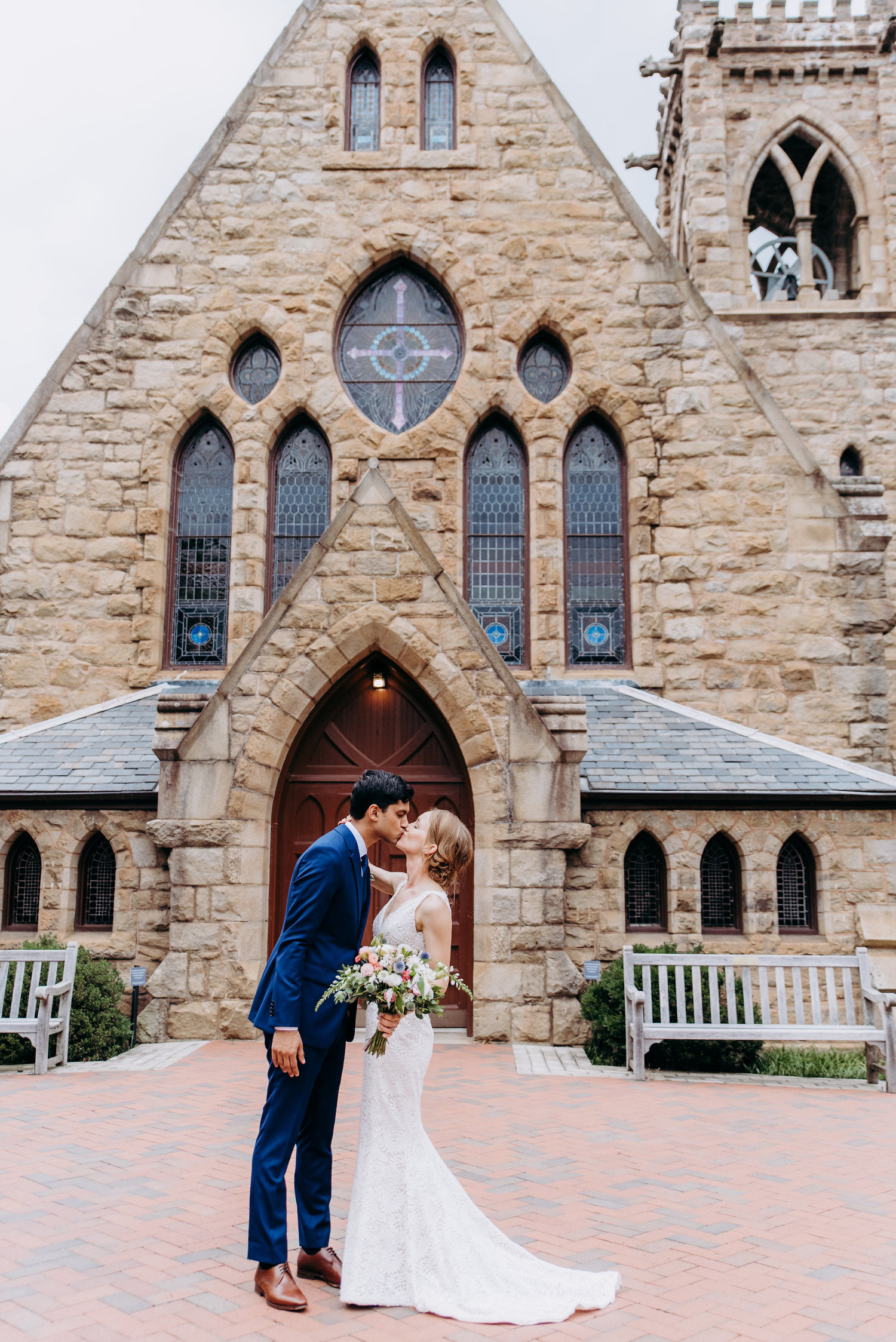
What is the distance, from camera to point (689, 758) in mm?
9938

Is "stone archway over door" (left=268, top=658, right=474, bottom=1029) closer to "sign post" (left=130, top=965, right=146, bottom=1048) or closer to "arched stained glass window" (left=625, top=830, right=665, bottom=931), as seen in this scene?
"sign post" (left=130, top=965, right=146, bottom=1048)

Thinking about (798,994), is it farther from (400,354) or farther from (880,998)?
(400,354)

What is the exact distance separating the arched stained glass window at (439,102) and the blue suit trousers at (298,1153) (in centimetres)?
1121

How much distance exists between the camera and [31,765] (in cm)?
1010

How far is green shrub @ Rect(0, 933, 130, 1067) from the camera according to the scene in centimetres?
836

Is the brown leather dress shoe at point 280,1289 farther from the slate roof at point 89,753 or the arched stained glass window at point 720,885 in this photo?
the arched stained glass window at point 720,885

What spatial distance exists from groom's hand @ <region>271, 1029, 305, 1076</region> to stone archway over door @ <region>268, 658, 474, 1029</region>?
592 centimetres

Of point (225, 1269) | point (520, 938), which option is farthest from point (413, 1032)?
point (520, 938)

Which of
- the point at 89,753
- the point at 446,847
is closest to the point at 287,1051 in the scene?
the point at 446,847

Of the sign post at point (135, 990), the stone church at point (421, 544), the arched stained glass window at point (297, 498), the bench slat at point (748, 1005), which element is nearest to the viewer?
the bench slat at point (748, 1005)

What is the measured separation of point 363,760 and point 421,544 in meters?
2.14

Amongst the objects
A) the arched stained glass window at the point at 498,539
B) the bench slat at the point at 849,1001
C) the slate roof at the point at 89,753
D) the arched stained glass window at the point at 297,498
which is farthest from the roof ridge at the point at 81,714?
the bench slat at the point at 849,1001

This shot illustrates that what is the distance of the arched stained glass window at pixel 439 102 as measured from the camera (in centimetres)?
1255

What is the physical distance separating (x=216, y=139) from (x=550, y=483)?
5511 millimetres
